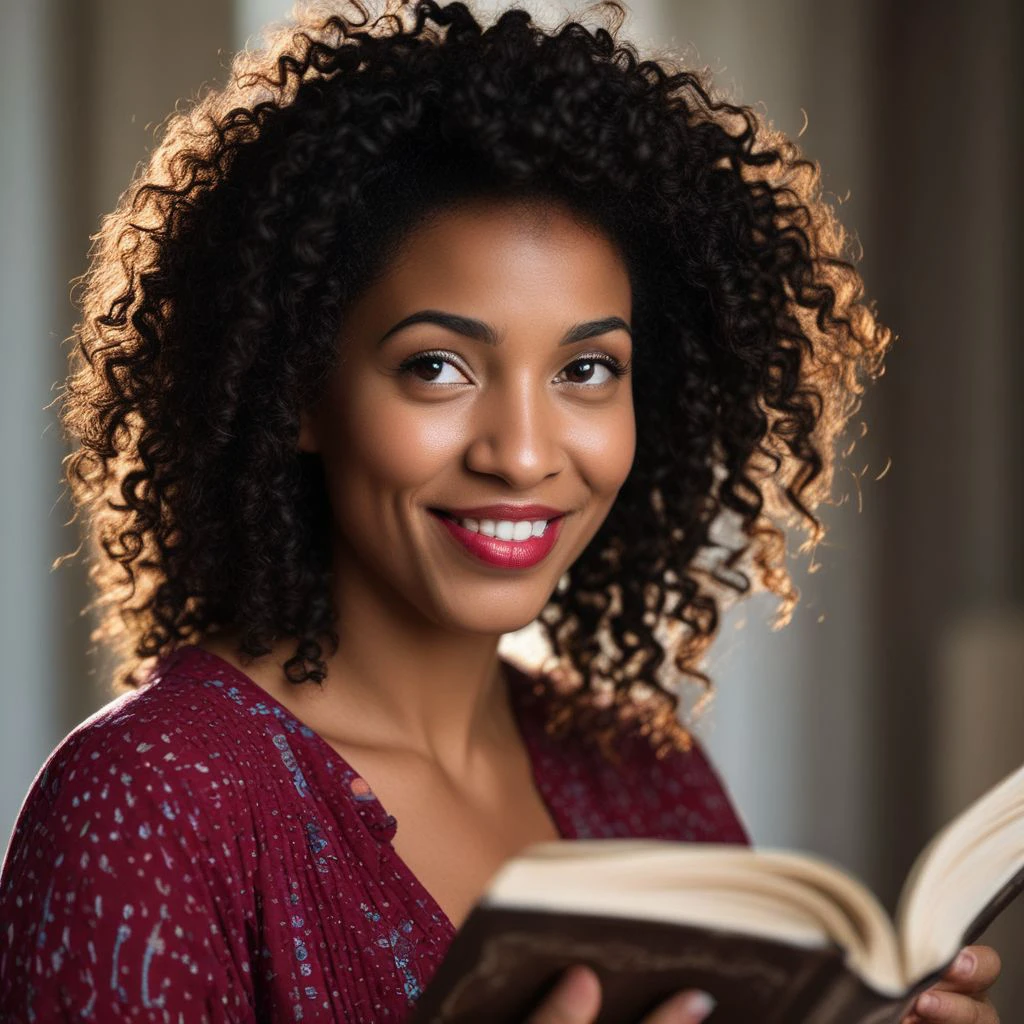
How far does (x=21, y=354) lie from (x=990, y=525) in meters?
1.94

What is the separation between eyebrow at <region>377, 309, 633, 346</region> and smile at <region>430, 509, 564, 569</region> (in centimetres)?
17

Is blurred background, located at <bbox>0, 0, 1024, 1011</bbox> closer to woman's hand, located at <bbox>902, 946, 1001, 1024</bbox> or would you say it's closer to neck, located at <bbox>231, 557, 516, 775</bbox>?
neck, located at <bbox>231, 557, 516, 775</bbox>

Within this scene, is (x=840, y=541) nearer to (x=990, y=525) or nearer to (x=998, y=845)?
(x=990, y=525)

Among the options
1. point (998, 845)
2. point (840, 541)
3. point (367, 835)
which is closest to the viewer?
point (998, 845)

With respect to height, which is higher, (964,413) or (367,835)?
(964,413)

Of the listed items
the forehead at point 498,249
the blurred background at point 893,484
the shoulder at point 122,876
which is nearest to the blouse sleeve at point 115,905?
the shoulder at point 122,876

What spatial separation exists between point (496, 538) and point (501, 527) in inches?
0.5

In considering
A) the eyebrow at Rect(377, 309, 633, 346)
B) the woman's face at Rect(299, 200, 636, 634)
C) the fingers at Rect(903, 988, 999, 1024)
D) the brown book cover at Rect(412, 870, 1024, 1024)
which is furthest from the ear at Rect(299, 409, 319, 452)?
the fingers at Rect(903, 988, 999, 1024)

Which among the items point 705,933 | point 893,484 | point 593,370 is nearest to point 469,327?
point 593,370

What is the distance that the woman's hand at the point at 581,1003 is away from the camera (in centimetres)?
91

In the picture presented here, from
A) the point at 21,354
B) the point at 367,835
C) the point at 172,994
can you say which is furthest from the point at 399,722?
the point at 21,354

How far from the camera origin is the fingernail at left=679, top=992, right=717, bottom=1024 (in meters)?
0.94

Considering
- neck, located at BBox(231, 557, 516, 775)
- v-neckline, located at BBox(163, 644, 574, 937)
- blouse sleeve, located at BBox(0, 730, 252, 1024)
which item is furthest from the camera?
neck, located at BBox(231, 557, 516, 775)

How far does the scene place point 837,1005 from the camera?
882 mm
